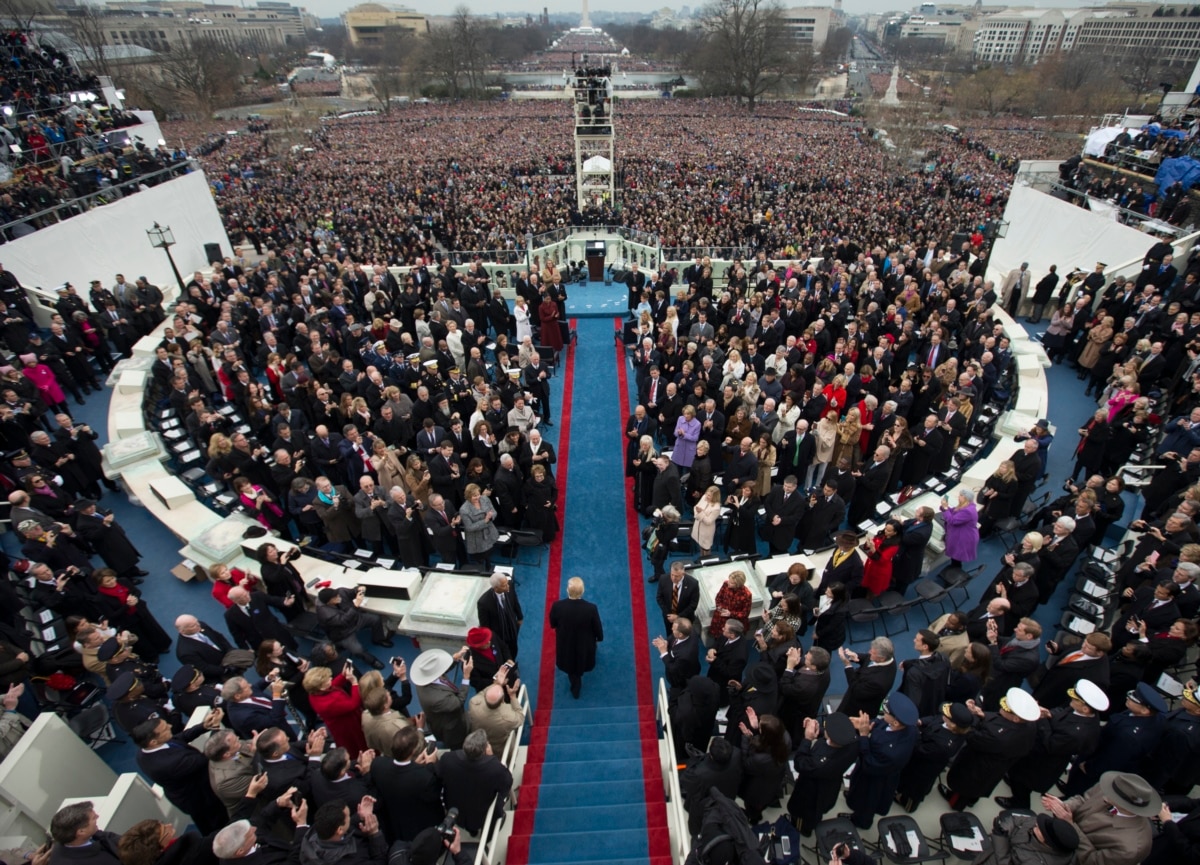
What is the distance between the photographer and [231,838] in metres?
3.25

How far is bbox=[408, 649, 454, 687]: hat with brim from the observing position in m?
4.58

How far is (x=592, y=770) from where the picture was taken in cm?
529

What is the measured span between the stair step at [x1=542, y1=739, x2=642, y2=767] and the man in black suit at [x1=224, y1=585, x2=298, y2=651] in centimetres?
291

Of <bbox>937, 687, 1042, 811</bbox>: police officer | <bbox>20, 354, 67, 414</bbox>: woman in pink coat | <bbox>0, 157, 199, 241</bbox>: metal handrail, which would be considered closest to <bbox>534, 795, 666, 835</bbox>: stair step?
<bbox>937, 687, 1042, 811</bbox>: police officer

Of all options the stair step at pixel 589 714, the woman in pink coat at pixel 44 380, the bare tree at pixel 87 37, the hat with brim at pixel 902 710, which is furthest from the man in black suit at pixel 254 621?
the bare tree at pixel 87 37

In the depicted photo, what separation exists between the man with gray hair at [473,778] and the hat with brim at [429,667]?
27.2 inches

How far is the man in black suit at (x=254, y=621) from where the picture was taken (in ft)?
18.2

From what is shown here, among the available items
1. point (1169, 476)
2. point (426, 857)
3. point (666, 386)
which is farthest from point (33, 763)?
point (1169, 476)

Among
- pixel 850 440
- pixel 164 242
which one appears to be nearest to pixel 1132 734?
pixel 850 440

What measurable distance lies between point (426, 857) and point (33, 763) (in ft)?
10.9

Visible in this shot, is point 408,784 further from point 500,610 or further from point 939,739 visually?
point 939,739

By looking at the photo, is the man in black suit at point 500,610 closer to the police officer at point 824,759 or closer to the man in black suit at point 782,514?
the police officer at point 824,759

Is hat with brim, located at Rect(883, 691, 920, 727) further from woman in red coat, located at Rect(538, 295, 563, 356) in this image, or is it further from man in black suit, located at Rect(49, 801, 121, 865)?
woman in red coat, located at Rect(538, 295, 563, 356)

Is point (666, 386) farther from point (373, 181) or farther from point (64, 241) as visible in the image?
point (373, 181)
